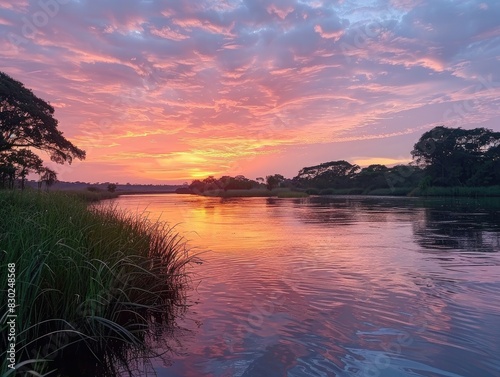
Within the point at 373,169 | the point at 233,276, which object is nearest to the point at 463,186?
the point at 373,169

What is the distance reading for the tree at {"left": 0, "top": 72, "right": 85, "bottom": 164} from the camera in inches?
1159

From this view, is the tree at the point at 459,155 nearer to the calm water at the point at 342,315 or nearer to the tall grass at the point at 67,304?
the calm water at the point at 342,315

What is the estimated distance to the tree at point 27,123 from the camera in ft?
96.6

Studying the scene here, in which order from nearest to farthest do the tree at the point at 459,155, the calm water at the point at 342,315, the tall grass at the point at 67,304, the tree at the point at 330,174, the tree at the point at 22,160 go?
the tall grass at the point at 67,304 → the calm water at the point at 342,315 → the tree at the point at 22,160 → the tree at the point at 459,155 → the tree at the point at 330,174

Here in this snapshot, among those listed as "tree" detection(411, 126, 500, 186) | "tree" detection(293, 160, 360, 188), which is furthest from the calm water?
"tree" detection(293, 160, 360, 188)

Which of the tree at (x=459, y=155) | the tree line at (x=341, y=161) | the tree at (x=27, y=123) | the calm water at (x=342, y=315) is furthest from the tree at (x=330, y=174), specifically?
the calm water at (x=342, y=315)

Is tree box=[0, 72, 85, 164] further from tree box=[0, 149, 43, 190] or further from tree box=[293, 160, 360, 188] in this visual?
tree box=[293, 160, 360, 188]

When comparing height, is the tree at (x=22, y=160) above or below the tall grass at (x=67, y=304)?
above

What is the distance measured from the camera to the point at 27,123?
30547 mm

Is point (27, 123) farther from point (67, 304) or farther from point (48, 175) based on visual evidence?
point (67, 304)

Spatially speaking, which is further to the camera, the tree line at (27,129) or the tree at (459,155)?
the tree at (459,155)

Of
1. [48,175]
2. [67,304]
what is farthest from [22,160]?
[67,304]

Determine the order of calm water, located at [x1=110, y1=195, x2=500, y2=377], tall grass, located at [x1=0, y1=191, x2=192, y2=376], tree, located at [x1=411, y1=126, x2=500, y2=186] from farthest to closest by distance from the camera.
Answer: tree, located at [x1=411, y1=126, x2=500, y2=186] < calm water, located at [x1=110, y1=195, x2=500, y2=377] < tall grass, located at [x1=0, y1=191, x2=192, y2=376]

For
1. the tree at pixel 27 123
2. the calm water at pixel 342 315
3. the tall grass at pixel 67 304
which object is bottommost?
the calm water at pixel 342 315
